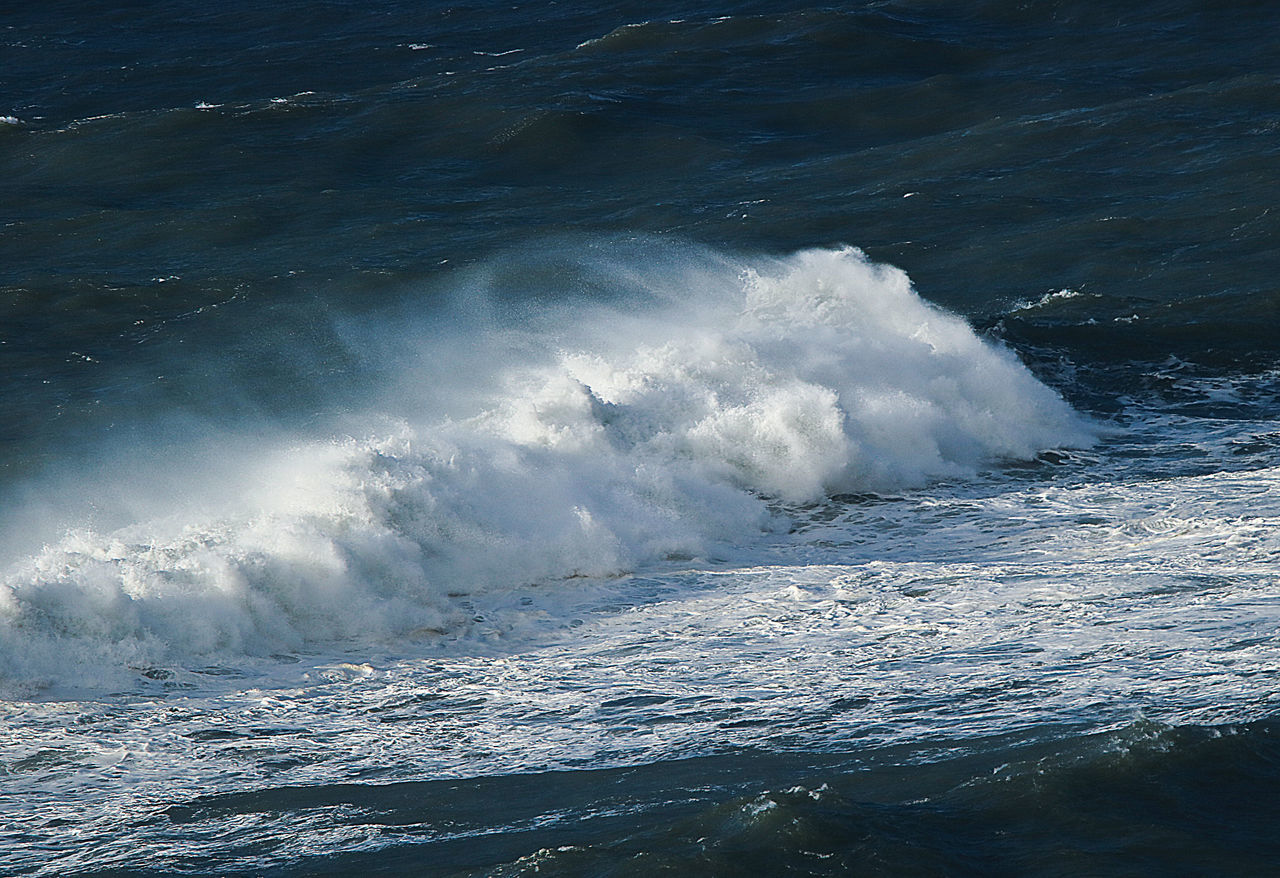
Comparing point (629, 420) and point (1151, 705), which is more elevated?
point (629, 420)

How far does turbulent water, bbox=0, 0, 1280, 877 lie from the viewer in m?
9.73

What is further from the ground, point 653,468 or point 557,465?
point 557,465

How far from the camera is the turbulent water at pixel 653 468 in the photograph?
9727 mm

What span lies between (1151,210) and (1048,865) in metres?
18.2

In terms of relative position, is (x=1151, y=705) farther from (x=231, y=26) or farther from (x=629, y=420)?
(x=231, y=26)

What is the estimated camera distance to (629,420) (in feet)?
55.3

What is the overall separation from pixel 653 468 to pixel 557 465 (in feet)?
3.22

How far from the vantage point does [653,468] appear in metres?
16.0

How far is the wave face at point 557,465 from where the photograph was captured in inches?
513

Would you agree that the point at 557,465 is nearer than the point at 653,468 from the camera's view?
Yes

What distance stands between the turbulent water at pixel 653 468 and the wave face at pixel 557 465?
57 millimetres

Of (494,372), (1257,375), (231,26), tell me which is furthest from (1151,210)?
(231,26)

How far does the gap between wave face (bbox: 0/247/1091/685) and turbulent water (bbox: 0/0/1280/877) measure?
57mm

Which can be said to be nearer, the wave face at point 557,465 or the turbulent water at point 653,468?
the turbulent water at point 653,468
